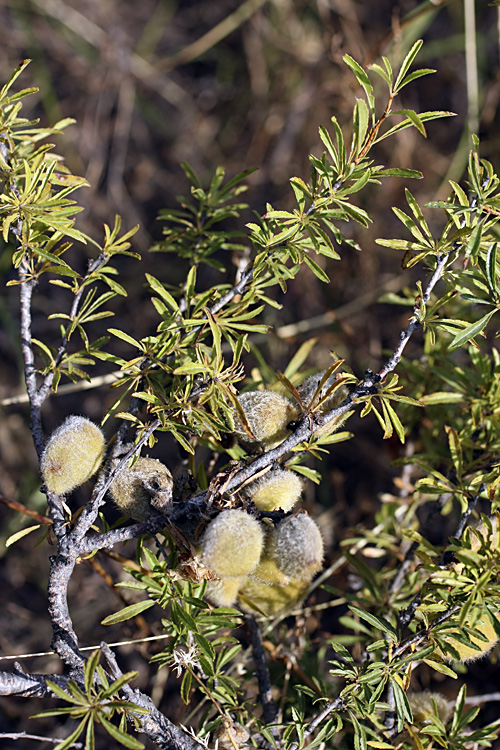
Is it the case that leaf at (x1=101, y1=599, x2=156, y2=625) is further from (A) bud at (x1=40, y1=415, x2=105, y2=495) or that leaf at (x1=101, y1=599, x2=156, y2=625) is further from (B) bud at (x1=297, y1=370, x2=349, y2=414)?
(B) bud at (x1=297, y1=370, x2=349, y2=414)

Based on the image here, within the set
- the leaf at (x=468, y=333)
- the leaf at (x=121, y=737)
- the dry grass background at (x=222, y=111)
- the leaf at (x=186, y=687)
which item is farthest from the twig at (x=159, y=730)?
the dry grass background at (x=222, y=111)

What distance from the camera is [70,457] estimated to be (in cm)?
127

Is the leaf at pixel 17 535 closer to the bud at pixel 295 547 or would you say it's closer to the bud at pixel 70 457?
the bud at pixel 70 457

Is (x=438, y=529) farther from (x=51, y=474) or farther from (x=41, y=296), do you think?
(x=41, y=296)

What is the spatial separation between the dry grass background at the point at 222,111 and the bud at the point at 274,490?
1.66 meters

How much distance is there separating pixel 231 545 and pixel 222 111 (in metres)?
3.57

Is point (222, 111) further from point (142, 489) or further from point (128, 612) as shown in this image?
point (128, 612)

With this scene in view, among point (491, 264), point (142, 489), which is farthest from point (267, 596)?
point (491, 264)

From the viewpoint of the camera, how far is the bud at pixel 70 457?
1.27 m

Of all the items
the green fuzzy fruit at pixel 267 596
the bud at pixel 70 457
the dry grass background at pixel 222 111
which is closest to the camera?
the bud at pixel 70 457

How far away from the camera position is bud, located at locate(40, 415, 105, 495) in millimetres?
1271

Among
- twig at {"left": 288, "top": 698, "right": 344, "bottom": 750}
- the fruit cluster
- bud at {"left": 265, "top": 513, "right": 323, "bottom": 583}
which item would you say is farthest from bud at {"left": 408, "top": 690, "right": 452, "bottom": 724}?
bud at {"left": 265, "top": 513, "right": 323, "bottom": 583}

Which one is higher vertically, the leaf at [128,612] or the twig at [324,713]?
the leaf at [128,612]

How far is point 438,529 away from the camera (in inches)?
104
